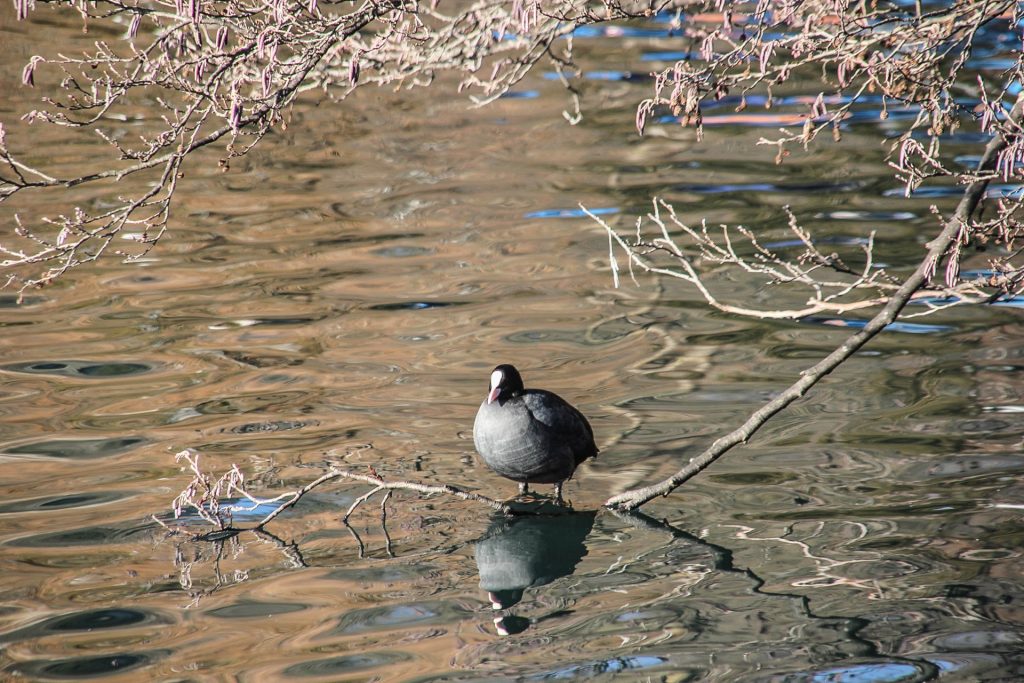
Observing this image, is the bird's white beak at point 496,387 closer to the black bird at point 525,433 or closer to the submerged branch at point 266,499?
the black bird at point 525,433

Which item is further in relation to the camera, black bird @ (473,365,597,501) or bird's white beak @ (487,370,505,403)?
bird's white beak @ (487,370,505,403)

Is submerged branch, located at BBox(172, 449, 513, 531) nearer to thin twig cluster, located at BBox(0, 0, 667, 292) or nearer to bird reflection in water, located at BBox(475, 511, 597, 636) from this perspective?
bird reflection in water, located at BBox(475, 511, 597, 636)

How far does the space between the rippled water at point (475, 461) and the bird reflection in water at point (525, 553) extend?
0.02 metres

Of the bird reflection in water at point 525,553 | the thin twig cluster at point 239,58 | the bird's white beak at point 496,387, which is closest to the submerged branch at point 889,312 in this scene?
the bird reflection in water at point 525,553

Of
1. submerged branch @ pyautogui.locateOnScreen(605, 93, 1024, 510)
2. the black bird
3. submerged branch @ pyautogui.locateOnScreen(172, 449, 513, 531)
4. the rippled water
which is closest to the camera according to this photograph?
submerged branch @ pyautogui.locateOnScreen(605, 93, 1024, 510)

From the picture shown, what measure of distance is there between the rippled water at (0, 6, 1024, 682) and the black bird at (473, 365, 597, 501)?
34cm

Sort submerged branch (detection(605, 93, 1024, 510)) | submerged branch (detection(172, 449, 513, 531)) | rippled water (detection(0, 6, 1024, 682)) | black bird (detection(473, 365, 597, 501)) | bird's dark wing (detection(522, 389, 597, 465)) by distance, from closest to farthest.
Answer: submerged branch (detection(605, 93, 1024, 510)), rippled water (detection(0, 6, 1024, 682)), submerged branch (detection(172, 449, 513, 531)), black bird (detection(473, 365, 597, 501)), bird's dark wing (detection(522, 389, 597, 465))

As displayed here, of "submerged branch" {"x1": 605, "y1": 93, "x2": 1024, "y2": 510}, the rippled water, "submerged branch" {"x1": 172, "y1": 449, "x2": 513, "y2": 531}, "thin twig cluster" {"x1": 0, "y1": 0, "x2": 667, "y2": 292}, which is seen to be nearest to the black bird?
"submerged branch" {"x1": 172, "y1": 449, "x2": 513, "y2": 531}

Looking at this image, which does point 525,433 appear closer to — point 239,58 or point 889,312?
point 889,312

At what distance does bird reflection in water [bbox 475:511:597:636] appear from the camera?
239 inches

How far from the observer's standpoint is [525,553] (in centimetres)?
644

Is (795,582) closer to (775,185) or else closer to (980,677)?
Result: (980,677)

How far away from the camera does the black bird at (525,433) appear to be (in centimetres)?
649

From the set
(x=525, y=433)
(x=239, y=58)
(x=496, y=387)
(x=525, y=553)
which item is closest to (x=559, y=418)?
(x=525, y=433)
